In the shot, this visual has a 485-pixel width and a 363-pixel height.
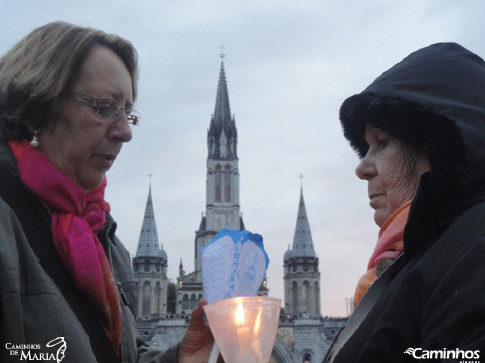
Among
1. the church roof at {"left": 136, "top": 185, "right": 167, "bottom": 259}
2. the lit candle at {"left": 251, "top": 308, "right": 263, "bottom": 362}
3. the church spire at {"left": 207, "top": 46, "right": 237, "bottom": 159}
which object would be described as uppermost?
the church spire at {"left": 207, "top": 46, "right": 237, "bottom": 159}

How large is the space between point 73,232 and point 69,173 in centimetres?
29

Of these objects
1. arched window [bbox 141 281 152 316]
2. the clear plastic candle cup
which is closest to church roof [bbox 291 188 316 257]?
arched window [bbox 141 281 152 316]

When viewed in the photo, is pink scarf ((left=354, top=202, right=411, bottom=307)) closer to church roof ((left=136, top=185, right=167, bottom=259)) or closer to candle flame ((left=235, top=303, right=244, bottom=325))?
candle flame ((left=235, top=303, right=244, bottom=325))

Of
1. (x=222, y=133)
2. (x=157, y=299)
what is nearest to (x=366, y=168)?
A: (x=157, y=299)

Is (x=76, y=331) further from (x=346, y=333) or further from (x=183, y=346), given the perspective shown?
(x=346, y=333)

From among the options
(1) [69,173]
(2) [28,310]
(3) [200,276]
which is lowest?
(2) [28,310]

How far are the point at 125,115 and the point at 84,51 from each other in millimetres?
342

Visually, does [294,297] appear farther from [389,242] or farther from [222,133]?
[389,242]

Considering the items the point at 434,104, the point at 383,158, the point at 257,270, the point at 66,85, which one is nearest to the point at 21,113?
the point at 66,85

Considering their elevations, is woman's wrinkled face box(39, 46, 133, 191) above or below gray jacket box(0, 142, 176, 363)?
above

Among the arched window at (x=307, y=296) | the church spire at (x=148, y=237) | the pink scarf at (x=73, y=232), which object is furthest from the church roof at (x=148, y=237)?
the pink scarf at (x=73, y=232)

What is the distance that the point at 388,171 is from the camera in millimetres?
2094

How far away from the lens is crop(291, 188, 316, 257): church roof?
52.8 m

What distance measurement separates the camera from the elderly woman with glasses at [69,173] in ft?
7.00
